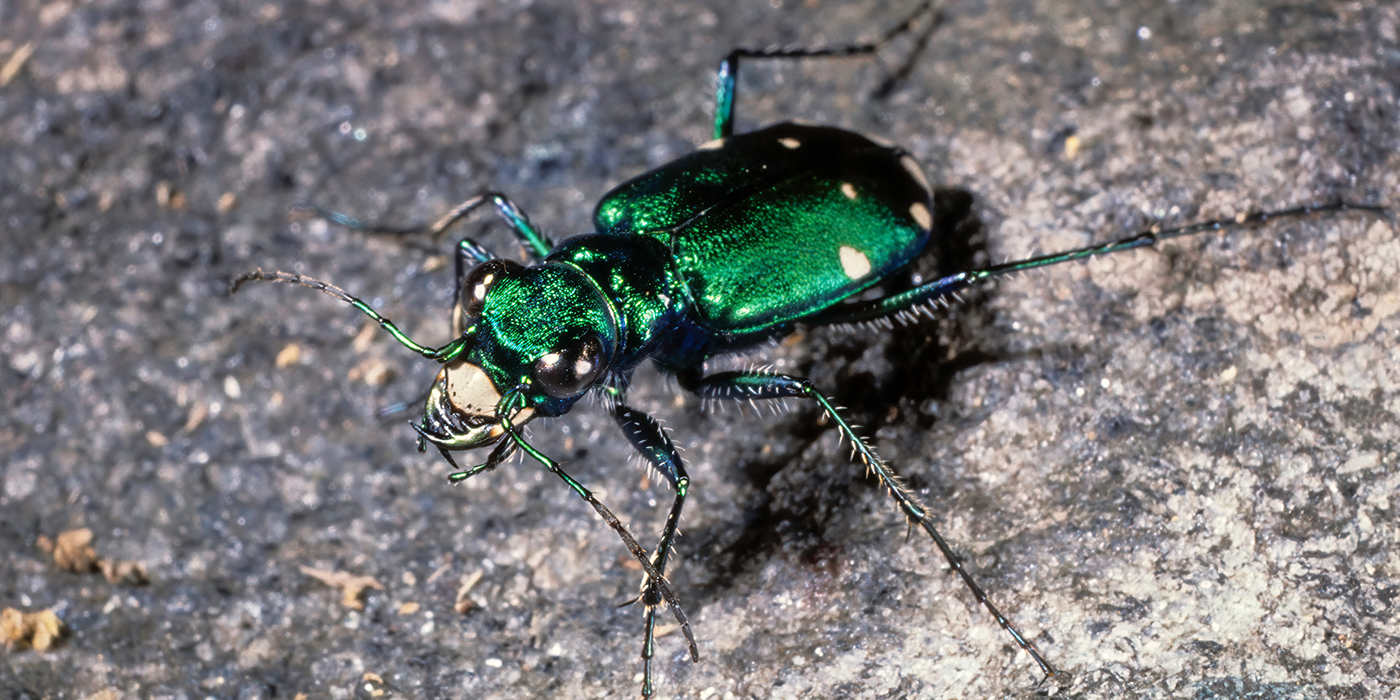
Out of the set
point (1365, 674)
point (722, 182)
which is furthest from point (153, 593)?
point (1365, 674)

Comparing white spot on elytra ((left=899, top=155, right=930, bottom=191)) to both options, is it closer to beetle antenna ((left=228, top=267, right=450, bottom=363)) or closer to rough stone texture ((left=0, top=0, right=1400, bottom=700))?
rough stone texture ((left=0, top=0, right=1400, bottom=700))

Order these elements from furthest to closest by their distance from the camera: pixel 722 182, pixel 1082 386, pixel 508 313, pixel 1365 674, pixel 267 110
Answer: pixel 267 110 < pixel 722 182 < pixel 1082 386 < pixel 508 313 < pixel 1365 674

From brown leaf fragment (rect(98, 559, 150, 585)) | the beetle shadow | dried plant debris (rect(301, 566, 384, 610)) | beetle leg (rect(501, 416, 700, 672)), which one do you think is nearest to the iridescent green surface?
the beetle shadow

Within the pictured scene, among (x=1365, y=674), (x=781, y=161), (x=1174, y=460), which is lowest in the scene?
(x=1365, y=674)

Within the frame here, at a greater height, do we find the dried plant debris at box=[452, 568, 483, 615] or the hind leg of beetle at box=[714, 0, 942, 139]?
the hind leg of beetle at box=[714, 0, 942, 139]

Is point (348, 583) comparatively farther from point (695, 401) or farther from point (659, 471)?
point (695, 401)

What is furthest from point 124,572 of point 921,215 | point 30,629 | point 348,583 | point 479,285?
point 921,215

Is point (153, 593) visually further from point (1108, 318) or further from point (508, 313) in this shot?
point (1108, 318)
